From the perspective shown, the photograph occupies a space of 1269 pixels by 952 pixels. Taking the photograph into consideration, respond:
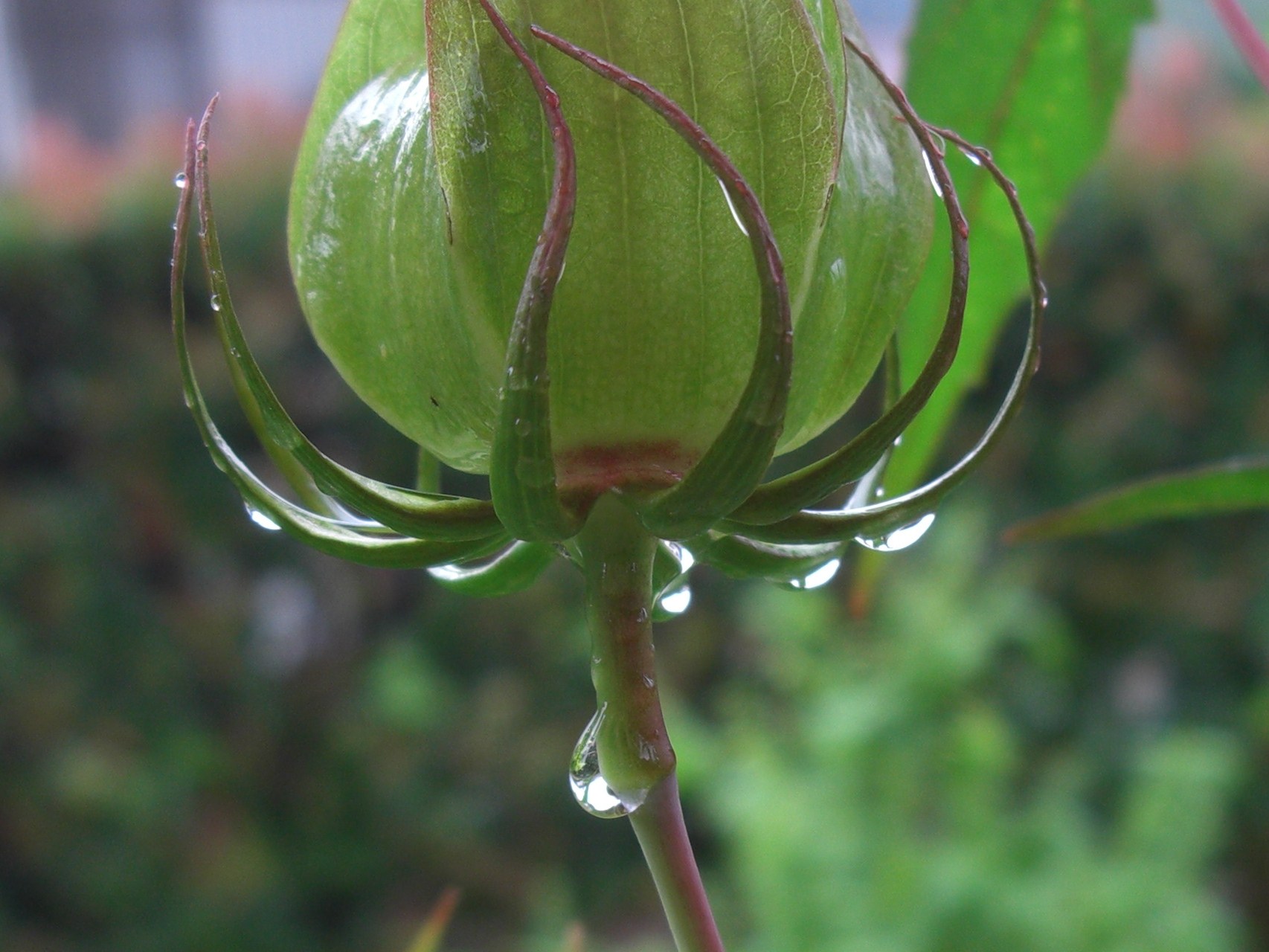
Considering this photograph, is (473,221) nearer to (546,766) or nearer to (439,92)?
(439,92)

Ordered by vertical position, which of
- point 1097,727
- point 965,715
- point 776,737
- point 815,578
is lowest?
point 1097,727

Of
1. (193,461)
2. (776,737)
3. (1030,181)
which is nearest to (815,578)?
(1030,181)

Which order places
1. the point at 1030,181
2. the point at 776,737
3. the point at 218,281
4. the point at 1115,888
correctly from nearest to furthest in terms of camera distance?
the point at 218,281 < the point at 1030,181 < the point at 1115,888 < the point at 776,737

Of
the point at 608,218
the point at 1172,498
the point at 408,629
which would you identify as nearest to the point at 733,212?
the point at 608,218

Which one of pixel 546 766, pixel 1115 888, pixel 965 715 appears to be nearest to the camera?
pixel 1115 888

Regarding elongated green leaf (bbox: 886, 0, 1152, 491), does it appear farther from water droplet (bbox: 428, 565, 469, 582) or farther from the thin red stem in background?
water droplet (bbox: 428, 565, 469, 582)

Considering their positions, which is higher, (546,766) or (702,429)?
(702,429)

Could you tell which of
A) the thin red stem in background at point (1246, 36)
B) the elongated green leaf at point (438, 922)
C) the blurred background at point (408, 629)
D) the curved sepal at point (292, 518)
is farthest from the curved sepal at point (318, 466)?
the blurred background at point (408, 629)

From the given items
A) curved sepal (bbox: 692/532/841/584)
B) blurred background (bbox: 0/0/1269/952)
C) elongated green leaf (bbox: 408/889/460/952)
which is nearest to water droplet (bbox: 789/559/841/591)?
curved sepal (bbox: 692/532/841/584)

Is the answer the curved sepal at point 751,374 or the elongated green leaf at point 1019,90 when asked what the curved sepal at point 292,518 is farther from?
the elongated green leaf at point 1019,90
